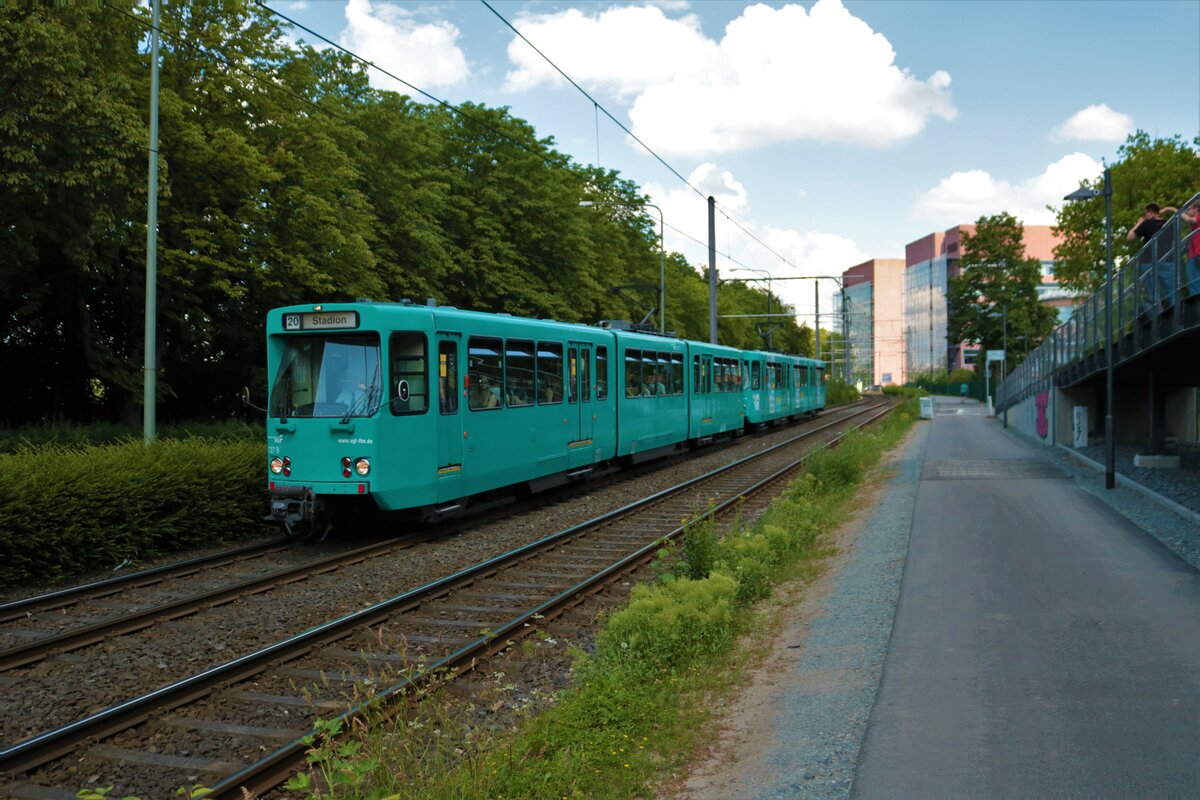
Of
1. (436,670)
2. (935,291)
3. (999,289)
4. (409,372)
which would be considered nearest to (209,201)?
(409,372)

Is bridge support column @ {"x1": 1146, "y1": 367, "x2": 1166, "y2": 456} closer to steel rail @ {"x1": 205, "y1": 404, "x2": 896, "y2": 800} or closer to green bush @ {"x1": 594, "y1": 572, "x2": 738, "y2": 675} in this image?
steel rail @ {"x1": 205, "y1": 404, "x2": 896, "y2": 800}

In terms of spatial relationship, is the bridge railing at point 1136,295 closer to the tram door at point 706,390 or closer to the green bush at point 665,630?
the green bush at point 665,630

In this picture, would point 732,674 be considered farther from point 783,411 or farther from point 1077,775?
point 783,411

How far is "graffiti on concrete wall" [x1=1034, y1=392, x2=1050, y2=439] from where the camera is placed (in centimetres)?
2832

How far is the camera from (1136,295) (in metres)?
16.0

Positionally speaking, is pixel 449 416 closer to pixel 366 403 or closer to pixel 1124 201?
pixel 366 403

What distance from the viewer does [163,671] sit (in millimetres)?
7301

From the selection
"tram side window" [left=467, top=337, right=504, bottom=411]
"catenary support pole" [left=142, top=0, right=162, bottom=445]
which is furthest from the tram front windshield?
"catenary support pole" [left=142, top=0, right=162, bottom=445]

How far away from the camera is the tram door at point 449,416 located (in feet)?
41.5

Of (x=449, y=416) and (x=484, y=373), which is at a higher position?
(x=484, y=373)

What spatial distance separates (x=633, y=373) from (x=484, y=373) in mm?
6906

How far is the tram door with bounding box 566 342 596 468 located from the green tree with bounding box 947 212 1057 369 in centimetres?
5781

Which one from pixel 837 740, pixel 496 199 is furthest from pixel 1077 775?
pixel 496 199

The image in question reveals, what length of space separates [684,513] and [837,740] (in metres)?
9.66
